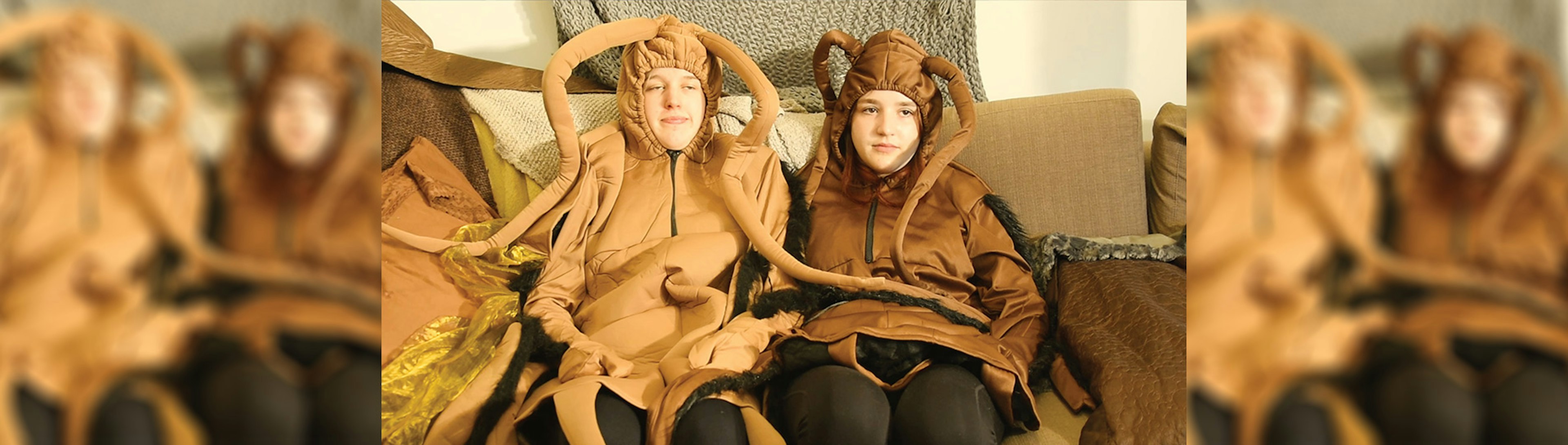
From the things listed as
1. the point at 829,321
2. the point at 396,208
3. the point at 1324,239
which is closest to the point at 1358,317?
the point at 1324,239

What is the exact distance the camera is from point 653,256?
130 cm

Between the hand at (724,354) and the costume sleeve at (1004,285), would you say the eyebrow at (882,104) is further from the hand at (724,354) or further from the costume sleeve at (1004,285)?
the hand at (724,354)

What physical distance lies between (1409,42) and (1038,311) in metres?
1.09

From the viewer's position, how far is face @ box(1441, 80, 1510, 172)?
21cm

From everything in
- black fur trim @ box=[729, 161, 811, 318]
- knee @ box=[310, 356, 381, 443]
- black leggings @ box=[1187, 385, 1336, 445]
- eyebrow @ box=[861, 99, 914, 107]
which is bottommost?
black fur trim @ box=[729, 161, 811, 318]

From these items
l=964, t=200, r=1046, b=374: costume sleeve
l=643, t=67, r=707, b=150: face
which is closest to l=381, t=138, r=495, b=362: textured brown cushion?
l=643, t=67, r=707, b=150: face

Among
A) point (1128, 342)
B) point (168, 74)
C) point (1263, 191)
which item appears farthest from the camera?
point (1128, 342)

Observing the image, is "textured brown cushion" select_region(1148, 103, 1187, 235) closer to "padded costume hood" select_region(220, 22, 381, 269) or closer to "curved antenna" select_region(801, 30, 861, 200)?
"curved antenna" select_region(801, 30, 861, 200)

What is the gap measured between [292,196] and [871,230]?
1.11 metres

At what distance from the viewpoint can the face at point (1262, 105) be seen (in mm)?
193

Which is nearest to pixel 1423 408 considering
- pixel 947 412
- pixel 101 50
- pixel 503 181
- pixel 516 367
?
pixel 101 50

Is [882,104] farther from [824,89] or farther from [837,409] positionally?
[837,409]

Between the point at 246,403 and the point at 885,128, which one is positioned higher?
the point at 885,128

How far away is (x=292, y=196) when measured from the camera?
0.28 meters
